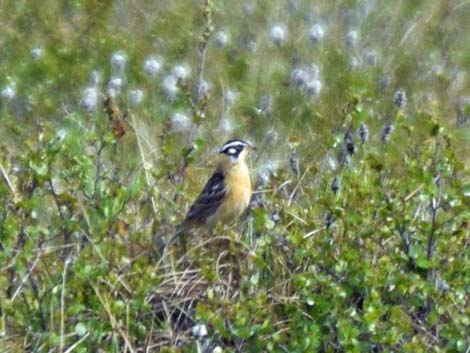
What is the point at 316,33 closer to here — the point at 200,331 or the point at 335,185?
the point at 335,185

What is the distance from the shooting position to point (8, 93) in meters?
11.6

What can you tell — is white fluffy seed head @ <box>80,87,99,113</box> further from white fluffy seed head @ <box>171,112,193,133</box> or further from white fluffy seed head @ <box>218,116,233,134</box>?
white fluffy seed head @ <box>218,116,233,134</box>

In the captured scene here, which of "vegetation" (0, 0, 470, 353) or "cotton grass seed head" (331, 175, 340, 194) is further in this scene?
"cotton grass seed head" (331, 175, 340, 194)

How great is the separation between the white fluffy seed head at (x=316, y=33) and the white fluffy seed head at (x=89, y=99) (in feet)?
5.28

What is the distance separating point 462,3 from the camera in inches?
509

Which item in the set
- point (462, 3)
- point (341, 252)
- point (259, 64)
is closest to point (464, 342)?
point (341, 252)

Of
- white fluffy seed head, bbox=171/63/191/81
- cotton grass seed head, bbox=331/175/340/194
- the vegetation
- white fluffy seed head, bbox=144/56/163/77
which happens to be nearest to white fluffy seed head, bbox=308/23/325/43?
white fluffy seed head, bbox=171/63/191/81

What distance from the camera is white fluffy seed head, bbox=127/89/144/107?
1149cm

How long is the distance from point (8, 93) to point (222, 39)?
158 cm

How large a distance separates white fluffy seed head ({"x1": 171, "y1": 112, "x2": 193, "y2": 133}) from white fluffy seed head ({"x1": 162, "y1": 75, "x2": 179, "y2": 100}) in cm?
29

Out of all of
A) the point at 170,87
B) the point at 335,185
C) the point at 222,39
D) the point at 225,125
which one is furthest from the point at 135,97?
the point at 335,185

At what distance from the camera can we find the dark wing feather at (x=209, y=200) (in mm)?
8365

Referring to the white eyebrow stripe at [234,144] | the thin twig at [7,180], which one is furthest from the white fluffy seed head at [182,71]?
the thin twig at [7,180]

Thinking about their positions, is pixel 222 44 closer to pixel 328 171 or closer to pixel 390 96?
pixel 390 96
